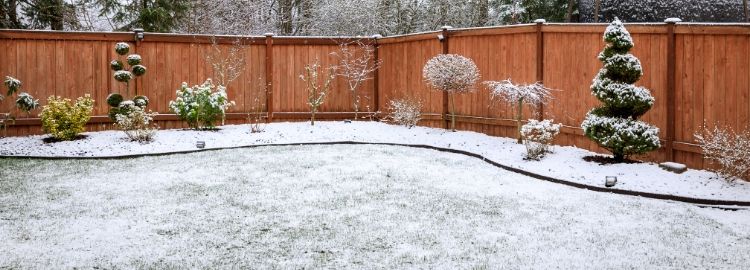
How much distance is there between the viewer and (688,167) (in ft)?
26.4

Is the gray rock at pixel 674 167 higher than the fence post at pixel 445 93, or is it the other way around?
the fence post at pixel 445 93

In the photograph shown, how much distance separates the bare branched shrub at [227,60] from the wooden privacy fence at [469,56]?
4.4 inches

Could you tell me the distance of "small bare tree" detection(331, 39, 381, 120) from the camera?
14.4 meters

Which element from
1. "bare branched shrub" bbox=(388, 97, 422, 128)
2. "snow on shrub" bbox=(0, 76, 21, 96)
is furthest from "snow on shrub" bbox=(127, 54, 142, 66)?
"bare branched shrub" bbox=(388, 97, 422, 128)

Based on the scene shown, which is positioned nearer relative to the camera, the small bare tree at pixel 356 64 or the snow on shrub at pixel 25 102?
the snow on shrub at pixel 25 102

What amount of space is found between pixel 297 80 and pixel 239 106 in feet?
4.29

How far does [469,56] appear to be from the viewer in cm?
1205

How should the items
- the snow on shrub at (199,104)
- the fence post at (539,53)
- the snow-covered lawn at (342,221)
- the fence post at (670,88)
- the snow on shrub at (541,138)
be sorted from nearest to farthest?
the snow-covered lawn at (342,221), the fence post at (670,88), the snow on shrub at (541,138), the fence post at (539,53), the snow on shrub at (199,104)

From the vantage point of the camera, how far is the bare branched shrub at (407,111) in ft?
42.9

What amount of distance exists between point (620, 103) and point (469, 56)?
4.11 metres

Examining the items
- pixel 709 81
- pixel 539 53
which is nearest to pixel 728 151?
pixel 709 81

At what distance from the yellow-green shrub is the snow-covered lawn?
2524 mm

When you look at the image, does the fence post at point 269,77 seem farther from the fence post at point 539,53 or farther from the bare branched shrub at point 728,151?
the bare branched shrub at point 728,151

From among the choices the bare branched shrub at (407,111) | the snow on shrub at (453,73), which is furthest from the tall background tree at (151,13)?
the snow on shrub at (453,73)
